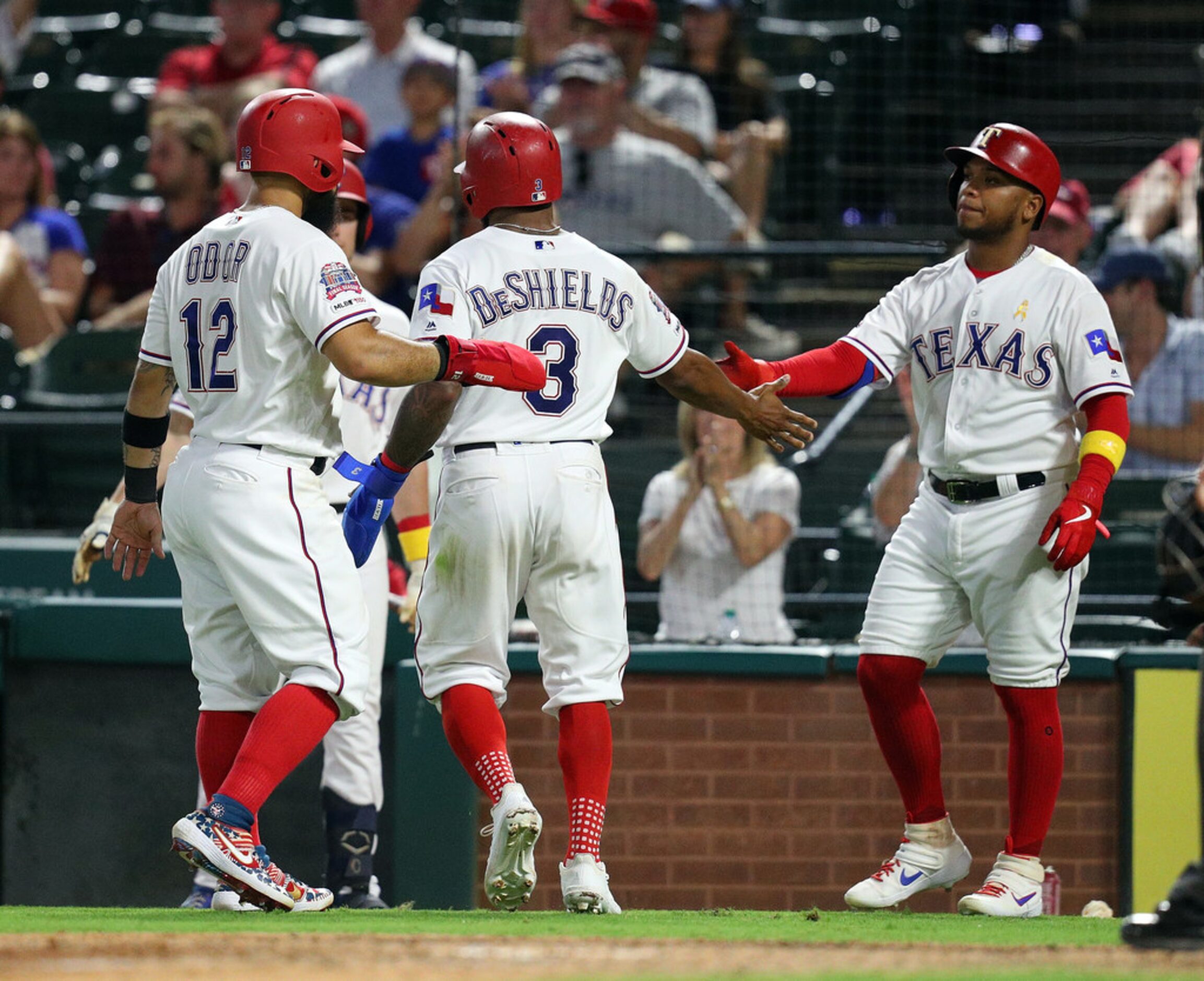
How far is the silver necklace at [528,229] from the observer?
4281mm

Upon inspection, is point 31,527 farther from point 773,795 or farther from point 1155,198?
point 1155,198

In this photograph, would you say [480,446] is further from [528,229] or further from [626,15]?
[626,15]

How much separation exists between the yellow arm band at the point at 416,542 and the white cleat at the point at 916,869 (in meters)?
1.56

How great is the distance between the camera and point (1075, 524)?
420cm

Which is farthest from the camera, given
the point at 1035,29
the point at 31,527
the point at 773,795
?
the point at 1035,29

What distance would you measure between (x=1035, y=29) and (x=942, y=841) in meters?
6.83

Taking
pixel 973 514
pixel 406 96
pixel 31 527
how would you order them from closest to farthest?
pixel 973 514 < pixel 31 527 < pixel 406 96

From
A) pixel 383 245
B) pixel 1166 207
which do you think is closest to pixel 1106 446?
pixel 1166 207

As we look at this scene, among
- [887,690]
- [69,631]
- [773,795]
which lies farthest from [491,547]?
[69,631]

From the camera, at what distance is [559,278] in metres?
4.18

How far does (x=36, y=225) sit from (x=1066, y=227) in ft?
15.6

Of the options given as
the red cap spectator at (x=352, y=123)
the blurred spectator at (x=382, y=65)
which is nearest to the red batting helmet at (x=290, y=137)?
the red cap spectator at (x=352, y=123)

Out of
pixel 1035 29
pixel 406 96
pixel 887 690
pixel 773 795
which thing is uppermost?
pixel 1035 29

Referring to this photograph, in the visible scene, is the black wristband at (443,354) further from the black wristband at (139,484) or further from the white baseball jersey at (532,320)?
the black wristband at (139,484)
